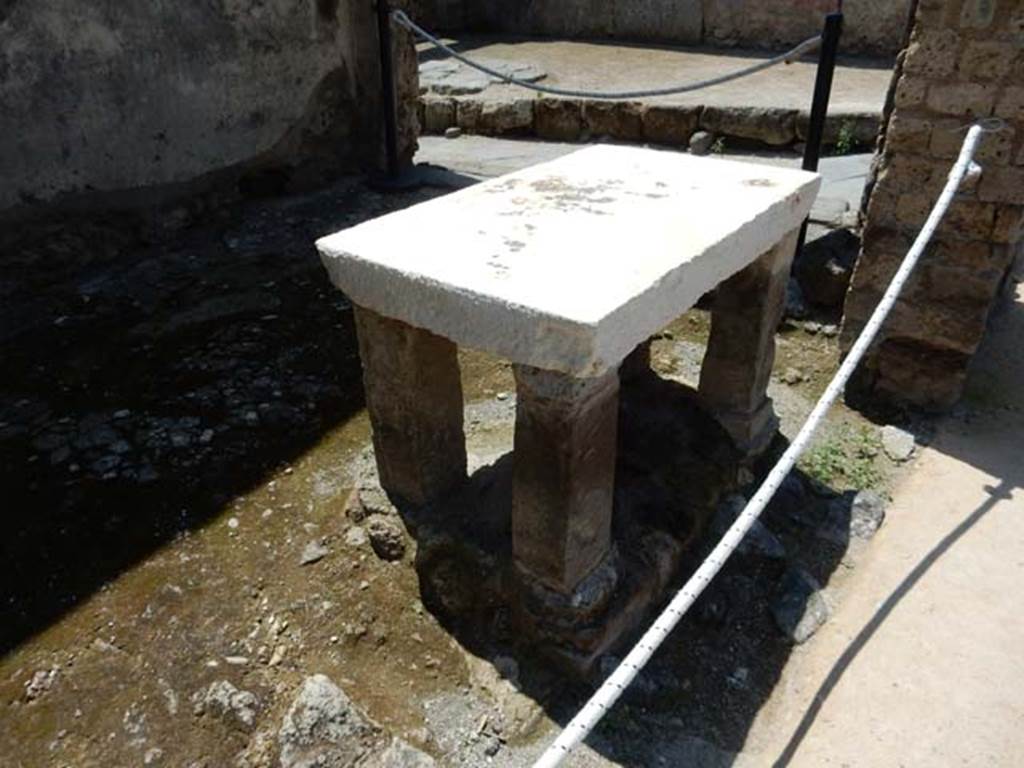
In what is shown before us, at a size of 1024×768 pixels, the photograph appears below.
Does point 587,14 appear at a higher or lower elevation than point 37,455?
higher

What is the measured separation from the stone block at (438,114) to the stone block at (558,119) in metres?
0.86

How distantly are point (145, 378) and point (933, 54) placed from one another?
136 inches

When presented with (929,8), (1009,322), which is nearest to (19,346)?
(929,8)

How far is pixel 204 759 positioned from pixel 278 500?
3.34ft

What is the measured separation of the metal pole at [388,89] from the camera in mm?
5418

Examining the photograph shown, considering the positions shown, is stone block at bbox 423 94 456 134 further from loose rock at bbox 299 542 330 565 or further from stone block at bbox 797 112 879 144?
loose rock at bbox 299 542 330 565

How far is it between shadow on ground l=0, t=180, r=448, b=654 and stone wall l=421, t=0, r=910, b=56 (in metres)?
5.65

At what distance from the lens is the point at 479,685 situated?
223cm

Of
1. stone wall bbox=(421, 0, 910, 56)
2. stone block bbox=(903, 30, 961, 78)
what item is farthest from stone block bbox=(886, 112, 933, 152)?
stone wall bbox=(421, 0, 910, 56)

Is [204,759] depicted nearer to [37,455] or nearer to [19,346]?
[37,455]

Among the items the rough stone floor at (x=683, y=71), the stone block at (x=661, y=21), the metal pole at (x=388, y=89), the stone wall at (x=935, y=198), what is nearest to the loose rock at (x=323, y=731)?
the stone wall at (x=935, y=198)

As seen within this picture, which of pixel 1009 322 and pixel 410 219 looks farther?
pixel 1009 322

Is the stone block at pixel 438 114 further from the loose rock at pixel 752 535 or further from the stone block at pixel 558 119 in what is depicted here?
the loose rock at pixel 752 535

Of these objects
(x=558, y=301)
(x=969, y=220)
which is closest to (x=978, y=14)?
(x=969, y=220)
